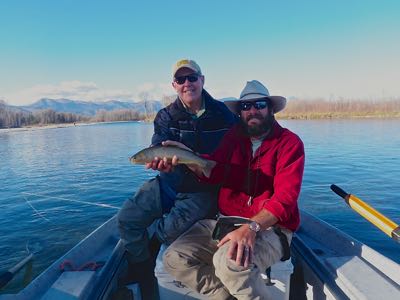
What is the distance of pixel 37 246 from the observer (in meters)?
7.83

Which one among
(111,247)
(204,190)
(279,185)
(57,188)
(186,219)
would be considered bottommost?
(57,188)

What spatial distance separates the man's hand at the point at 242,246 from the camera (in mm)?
2803

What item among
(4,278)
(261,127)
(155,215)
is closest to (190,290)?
(155,215)

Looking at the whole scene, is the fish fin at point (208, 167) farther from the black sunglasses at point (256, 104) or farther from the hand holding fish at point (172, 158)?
the black sunglasses at point (256, 104)

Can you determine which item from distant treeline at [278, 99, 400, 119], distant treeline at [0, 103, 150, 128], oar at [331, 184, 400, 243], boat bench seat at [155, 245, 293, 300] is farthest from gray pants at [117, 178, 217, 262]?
distant treeline at [0, 103, 150, 128]

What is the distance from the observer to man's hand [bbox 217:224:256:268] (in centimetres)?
280

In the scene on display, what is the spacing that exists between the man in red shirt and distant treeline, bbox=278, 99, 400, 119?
67.4 meters

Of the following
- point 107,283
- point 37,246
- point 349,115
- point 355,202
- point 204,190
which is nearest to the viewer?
point 107,283

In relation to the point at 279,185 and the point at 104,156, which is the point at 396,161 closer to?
the point at 279,185

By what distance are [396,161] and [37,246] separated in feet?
58.1

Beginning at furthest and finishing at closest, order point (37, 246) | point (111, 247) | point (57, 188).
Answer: point (57, 188)
point (37, 246)
point (111, 247)

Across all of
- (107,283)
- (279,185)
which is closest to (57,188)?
(107,283)

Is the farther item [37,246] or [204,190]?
[37,246]

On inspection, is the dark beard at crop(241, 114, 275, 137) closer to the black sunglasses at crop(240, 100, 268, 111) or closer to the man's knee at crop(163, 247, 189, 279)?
the black sunglasses at crop(240, 100, 268, 111)
